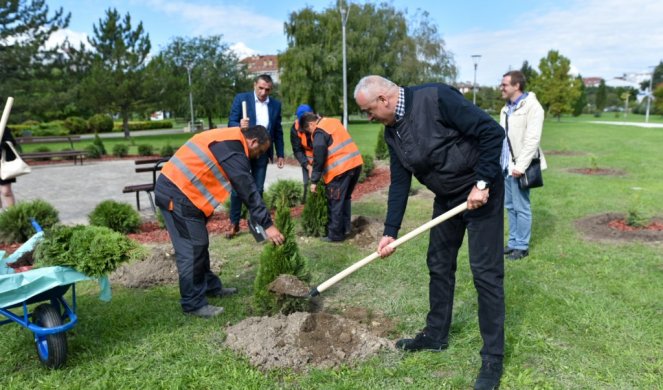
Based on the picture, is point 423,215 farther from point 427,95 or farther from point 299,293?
point 427,95

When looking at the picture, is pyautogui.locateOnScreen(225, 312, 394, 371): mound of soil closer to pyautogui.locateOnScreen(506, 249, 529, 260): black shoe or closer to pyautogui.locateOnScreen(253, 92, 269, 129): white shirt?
pyautogui.locateOnScreen(506, 249, 529, 260): black shoe

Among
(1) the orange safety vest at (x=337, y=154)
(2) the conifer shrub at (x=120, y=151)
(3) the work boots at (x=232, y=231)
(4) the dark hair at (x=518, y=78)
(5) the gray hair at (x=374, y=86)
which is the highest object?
(4) the dark hair at (x=518, y=78)

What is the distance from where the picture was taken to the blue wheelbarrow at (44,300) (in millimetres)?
2893

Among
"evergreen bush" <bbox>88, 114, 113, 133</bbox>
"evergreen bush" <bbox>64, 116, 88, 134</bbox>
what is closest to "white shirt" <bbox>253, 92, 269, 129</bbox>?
"evergreen bush" <bbox>64, 116, 88, 134</bbox>

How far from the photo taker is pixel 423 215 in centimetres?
773

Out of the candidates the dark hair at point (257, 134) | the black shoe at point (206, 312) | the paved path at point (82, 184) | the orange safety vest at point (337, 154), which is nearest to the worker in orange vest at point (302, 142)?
the orange safety vest at point (337, 154)

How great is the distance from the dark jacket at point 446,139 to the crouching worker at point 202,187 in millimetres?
1249

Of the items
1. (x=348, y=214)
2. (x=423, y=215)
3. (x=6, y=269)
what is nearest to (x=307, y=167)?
(x=348, y=214)

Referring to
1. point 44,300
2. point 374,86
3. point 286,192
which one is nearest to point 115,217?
point 286,192

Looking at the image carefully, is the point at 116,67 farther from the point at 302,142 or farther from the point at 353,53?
the point at 302,142

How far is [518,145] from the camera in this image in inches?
206

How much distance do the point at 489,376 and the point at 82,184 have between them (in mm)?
12216

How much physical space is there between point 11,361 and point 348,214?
13.6ft

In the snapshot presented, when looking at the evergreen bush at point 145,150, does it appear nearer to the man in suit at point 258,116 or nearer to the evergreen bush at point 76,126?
the man in suit at point 258,116
